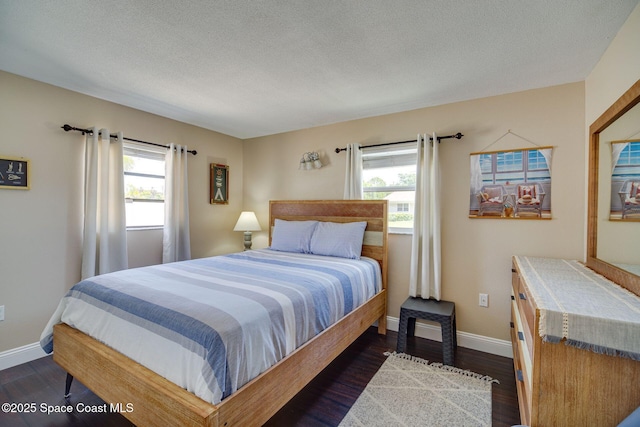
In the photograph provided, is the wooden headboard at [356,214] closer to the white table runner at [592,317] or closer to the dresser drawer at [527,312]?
the dresser drawer at [527,312]

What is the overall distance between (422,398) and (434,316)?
0.68 metres

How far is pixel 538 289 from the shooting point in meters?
1.30

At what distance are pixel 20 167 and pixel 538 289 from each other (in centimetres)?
370

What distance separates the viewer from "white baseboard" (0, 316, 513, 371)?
2250 mm

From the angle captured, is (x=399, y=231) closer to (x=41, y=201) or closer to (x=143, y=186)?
(x=143, y=186)

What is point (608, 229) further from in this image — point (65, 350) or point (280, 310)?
point (65, 350)

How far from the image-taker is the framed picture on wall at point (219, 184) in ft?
12.7

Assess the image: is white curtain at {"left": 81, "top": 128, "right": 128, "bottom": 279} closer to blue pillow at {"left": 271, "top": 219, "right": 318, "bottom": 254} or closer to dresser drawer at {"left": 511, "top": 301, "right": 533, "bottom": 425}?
blue pillow at {"left": 271, "top": 219, "right": 318, "bottom": 254}

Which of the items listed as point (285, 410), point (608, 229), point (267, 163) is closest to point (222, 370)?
point (285, 410)

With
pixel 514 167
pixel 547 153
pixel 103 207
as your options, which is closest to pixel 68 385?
pixel 103 207

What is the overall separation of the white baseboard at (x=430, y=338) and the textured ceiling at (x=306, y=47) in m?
2.26

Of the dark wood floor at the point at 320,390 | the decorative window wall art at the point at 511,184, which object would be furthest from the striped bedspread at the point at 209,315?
the decorative window wall art at the point at 511,184

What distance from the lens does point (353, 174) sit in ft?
10.7

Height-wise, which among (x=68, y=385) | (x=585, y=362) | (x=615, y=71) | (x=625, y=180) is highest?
→ (x=615, y=71)
